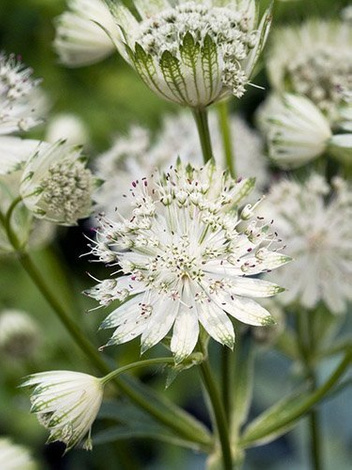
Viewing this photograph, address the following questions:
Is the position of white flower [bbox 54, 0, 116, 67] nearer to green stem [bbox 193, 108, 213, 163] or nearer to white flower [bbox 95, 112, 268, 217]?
white flower [bbox 95, 112, 268, 217]

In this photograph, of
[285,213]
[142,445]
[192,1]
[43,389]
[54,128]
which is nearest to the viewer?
[43,389]

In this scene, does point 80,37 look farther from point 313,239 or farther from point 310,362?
point 310,362

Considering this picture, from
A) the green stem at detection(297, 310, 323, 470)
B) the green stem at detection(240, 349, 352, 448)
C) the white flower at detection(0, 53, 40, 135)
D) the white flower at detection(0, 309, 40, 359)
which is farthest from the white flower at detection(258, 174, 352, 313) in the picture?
the white flower at detection(0, 309, 40, 359)

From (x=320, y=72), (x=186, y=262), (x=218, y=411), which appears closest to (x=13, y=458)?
(x=218, y=411)

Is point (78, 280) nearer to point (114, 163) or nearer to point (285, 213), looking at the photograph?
point (114, 163)

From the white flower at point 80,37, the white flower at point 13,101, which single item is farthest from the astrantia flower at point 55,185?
the white flower at point 80,37

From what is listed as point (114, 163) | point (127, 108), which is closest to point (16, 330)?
point (114, 163)
